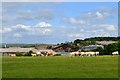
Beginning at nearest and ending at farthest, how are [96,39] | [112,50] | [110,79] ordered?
[110,79], [112,50], [96,39]

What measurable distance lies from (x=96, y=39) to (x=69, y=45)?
17.9 m

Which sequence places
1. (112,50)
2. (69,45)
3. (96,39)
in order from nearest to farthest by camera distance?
1. (112,50)
2. (69,45)
3. (96,39)

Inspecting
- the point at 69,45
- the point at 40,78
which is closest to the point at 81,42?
the point at 69,45

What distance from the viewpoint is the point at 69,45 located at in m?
94.5

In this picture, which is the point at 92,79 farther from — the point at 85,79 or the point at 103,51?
the point at 103,51

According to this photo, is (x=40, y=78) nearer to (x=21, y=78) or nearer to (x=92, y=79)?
(x=21, y=78)

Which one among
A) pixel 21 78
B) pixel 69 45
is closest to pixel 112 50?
pixel 69 45

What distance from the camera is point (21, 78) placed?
1670 cm

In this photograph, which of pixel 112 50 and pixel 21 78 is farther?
pixel 112 50

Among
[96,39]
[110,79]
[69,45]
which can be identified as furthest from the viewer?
[96,39]

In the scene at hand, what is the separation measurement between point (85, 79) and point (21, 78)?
3.08 metres

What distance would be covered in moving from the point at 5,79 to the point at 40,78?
168cm

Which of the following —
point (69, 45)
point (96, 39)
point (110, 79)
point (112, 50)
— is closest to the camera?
point (110, 79)

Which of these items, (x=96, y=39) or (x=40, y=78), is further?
(x=96, y=39)
